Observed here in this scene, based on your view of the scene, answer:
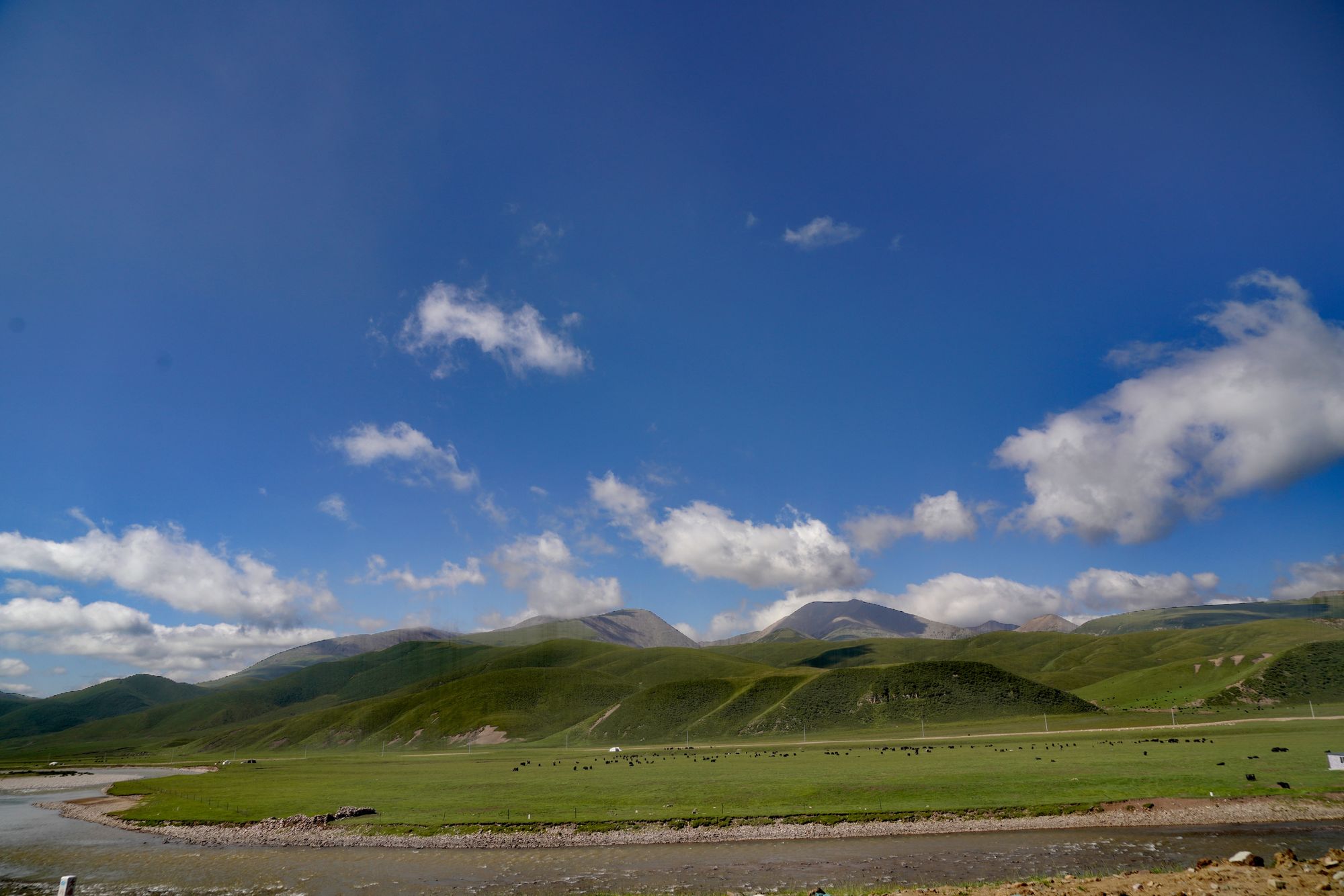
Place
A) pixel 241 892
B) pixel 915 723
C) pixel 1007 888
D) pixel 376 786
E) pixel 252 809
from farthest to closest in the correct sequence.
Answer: pixel 915 723 → pixel 376 786 → pixel 252 809 → pixel 241 892 → pixel 1007 888

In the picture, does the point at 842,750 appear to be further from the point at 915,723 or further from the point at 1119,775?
the point at 915,723

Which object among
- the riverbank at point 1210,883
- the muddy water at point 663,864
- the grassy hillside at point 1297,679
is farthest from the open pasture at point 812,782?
the grassy hillside at point 1297,679

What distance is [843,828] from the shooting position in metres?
44.8

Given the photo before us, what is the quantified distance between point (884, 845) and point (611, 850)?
16.9 metres

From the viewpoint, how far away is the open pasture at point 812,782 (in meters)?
50.4

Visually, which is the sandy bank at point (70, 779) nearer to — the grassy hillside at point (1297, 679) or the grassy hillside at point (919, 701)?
the grassy hillside at point (919, 701)

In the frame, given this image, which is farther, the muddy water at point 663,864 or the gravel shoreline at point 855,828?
the gravel shoreline at point 855,828

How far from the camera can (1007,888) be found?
2223 cm

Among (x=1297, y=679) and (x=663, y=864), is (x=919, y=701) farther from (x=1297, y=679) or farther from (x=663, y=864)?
(x=663, y=864)

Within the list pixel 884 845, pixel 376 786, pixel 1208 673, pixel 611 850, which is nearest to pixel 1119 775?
pixel 884 845

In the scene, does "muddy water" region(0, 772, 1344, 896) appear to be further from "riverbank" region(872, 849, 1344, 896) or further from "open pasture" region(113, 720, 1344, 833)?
"riverbank" region(872, 849, 1344, 896)

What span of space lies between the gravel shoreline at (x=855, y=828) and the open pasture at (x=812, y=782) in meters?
2.15

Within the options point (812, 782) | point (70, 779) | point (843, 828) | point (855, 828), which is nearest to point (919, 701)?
point (812, 782)

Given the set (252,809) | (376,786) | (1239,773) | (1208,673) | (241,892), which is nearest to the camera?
(241,892)
